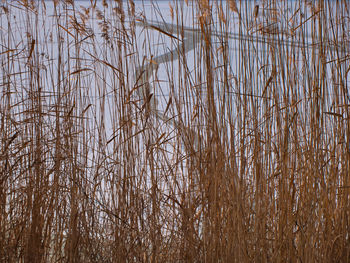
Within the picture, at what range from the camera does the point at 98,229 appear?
4.34ft

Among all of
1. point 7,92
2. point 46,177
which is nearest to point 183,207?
point 46,177

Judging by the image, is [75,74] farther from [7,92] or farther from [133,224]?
[133,224]

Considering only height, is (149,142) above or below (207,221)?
above

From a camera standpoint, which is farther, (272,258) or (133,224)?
(133,224)

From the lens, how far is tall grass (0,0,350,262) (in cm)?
112

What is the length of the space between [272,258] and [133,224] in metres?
0.44

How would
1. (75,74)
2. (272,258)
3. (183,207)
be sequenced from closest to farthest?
1. (272,258)
2. (183,207)
3. (75,74)

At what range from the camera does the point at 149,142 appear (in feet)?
4.12

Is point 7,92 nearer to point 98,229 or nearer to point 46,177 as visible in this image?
point 46,177

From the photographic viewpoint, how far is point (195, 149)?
1.24 meters

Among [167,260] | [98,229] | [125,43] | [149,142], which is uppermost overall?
[125,43]

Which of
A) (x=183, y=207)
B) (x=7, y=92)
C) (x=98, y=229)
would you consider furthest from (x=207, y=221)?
(x=7, y=92)

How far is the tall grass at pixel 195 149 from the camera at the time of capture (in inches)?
44.3

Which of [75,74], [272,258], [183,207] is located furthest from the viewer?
[75,74]
